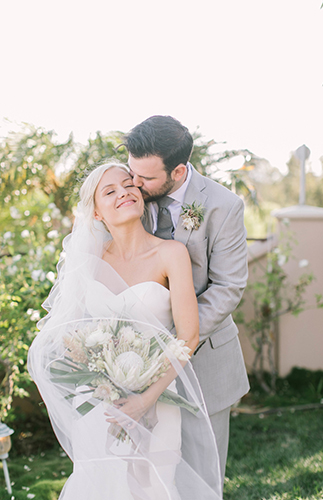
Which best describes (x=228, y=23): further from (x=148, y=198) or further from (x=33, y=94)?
(x=148, y=198)

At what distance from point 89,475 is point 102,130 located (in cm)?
352

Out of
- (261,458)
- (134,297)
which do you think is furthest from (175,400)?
(261,458)

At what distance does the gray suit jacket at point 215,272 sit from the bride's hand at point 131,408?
1.77 ft

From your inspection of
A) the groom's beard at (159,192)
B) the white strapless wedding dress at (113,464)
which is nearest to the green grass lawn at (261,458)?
the white strapless wedding dress at (113,464)

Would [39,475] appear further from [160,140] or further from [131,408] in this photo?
[160,140]

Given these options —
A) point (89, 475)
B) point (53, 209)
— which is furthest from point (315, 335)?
point (89, 475)

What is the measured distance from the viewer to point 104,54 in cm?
798

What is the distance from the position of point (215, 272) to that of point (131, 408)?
0.88m

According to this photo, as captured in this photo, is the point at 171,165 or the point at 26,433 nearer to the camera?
the point at 171,165

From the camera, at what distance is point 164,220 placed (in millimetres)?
2549

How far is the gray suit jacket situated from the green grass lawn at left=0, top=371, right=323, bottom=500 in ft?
3.47

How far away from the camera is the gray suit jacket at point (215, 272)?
230 cm

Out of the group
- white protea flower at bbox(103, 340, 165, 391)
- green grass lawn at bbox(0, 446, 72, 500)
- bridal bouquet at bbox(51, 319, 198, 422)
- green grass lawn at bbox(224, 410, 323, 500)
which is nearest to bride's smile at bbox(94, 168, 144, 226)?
bridal bouquet at bbox(51, 319, 198, 422)

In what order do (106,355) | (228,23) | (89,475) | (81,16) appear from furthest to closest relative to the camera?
(228,23)
(81,16)
(89,475)
(106,355)
